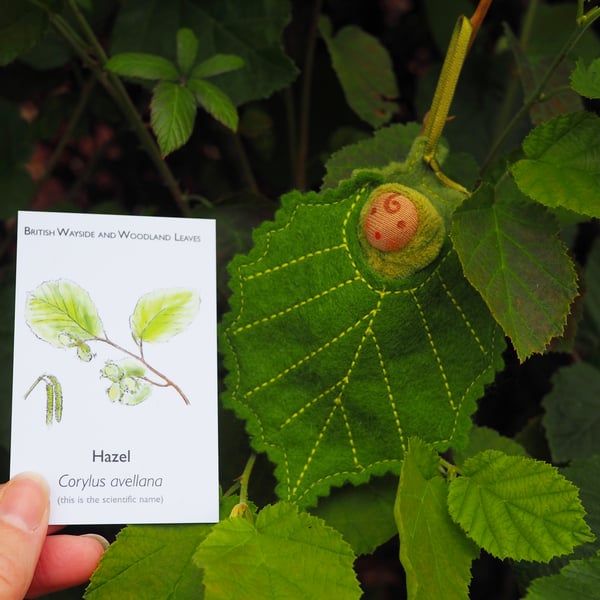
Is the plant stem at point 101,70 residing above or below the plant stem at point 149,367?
above

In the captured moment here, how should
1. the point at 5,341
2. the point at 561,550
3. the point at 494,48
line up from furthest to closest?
the point at 494,48
the point at 5,341
the point at 561,550

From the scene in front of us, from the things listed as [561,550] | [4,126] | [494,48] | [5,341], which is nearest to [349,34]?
[494,48]

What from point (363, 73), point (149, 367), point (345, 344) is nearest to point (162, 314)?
point (149, 367)

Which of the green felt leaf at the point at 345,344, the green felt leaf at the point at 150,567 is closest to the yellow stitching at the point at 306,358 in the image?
the green felt leaf at the point at 345,344

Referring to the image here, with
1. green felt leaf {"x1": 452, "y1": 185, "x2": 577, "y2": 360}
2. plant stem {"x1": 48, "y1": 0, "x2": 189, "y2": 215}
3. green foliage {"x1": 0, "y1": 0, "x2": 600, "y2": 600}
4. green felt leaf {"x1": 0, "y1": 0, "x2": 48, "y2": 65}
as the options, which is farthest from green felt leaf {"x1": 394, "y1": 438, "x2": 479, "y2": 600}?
green felt leaf {"x1": 0, "y1": 0, "x2": 48, "y2": 65}

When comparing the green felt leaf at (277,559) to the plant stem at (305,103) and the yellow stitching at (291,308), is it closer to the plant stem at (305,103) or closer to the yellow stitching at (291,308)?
the yellow stitching at (291,308)

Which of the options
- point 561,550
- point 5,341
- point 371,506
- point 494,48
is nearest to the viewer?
point 561,550

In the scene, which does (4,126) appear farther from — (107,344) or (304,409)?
(304,409)
